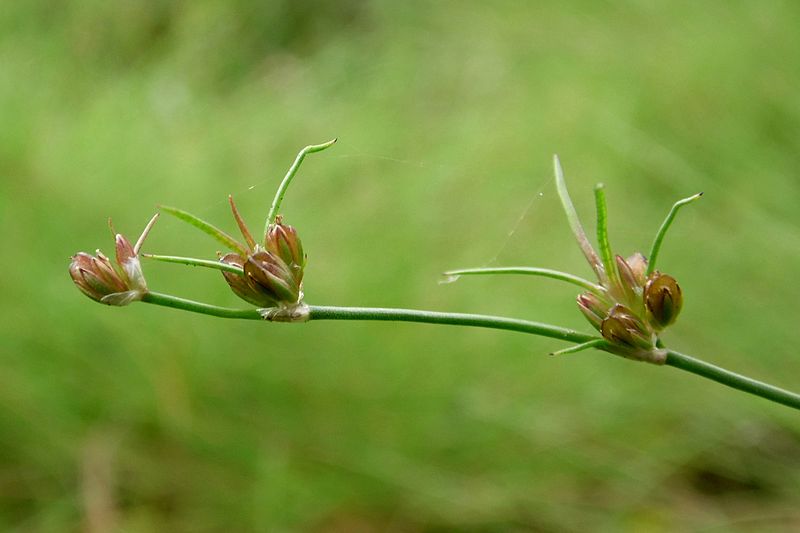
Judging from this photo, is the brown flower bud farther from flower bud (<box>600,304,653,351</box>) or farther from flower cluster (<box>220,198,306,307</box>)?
flower bud (<box>600,304,653,351</box>)

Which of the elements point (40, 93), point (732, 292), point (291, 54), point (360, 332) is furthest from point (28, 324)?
point (732, 292)

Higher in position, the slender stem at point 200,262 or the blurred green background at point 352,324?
the slender stem at point 200,262

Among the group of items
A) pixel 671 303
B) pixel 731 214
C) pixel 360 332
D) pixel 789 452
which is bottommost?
pixel 789 452

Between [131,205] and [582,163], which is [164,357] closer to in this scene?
[131,205]

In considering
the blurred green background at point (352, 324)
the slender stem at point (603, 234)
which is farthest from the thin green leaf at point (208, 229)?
the blurred green background at point (352, 324)

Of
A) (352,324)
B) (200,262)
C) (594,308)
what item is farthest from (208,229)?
(352,324)

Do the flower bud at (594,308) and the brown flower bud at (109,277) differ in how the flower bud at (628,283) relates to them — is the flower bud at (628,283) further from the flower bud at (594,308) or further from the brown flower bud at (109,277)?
the brown flower bud at (109,277)
